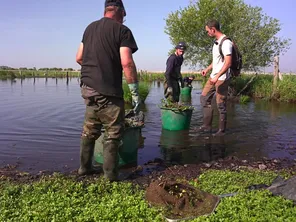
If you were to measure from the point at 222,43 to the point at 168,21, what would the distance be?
20589 mm

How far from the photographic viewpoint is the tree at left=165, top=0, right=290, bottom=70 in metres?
20.9

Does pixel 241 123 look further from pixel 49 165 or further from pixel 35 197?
pixel 35 197

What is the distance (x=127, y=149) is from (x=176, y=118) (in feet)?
9.56

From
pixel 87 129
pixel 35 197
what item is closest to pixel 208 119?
pixel 87 129

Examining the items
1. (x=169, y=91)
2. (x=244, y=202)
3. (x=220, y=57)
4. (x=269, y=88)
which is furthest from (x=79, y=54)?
(x=269, y=88)

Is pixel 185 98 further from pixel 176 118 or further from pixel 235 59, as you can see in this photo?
pixel 235 59

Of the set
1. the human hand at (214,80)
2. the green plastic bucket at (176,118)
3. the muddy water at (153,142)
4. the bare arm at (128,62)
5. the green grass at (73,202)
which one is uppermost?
the bare arm at (128,62)

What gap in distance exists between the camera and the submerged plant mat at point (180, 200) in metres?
3.12

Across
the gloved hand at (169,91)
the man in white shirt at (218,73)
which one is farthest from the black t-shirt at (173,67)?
the man in white shirt at (218,73)

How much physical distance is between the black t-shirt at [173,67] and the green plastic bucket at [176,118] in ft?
4.38

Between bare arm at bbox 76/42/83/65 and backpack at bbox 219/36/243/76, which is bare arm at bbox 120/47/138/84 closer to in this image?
bare arm at bbox 76/42/83/65

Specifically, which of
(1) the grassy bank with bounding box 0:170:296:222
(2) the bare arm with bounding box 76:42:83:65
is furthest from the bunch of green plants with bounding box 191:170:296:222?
(2) the bare arm with bounding box 76:42:83:65

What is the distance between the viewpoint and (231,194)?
11.7 feet

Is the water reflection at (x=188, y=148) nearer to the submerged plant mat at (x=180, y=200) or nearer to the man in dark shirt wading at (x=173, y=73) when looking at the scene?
the man in dark shirt wading at (x=173, y=73)
